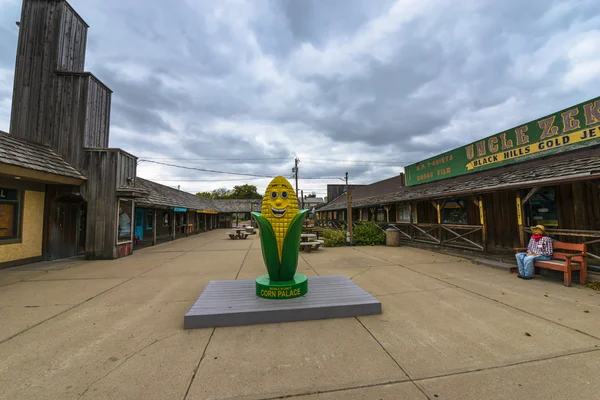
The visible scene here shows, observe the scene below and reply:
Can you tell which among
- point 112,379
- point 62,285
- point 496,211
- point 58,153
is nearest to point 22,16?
point 58,153

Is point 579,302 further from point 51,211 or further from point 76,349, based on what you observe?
point 51,211

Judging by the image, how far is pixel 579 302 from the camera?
14.1ft

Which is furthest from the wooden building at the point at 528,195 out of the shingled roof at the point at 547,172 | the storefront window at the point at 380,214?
the storefront window at the point at 380,214

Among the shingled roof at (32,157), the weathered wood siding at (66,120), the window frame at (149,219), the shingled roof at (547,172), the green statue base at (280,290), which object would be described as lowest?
the green statue base at (280,290)

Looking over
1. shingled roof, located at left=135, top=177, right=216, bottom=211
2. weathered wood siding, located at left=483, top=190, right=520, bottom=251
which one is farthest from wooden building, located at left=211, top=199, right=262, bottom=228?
weathered wood siding, located at left=483, top=190, right=520, bottom=251

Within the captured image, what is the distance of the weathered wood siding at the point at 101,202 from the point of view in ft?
30.5

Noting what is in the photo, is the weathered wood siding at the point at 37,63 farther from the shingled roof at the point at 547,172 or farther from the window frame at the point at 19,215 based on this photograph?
the shingled roof at the point at 547,172

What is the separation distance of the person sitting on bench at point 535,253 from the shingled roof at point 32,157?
1354 cm

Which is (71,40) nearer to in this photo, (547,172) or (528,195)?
(528,195)

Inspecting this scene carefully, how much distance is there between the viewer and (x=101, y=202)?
9.38 m

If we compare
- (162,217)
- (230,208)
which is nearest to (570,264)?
(162,217)

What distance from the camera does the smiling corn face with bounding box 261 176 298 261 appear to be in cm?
445

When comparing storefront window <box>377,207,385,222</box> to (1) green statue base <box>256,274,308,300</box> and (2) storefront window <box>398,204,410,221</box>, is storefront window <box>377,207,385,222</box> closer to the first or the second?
(2) storefront window <box>398,204,410,221</box>

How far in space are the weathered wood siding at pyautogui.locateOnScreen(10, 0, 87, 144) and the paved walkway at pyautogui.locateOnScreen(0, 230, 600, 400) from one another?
301 inches
